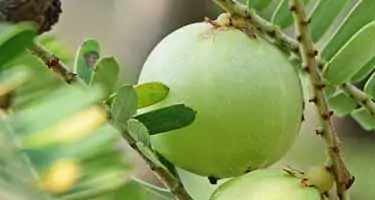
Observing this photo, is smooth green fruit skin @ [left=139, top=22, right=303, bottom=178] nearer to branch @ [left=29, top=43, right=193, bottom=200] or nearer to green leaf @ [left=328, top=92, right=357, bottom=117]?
branch @ [left=29, top=43, right=193, bottom=200]

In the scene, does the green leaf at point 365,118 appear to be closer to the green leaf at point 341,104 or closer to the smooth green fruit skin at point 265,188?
the green leaf at point 341,104

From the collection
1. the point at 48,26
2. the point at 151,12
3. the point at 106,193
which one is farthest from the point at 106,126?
the point at 151,12

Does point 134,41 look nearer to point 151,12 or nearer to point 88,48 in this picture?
point 151,12

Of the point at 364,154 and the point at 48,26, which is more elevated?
the point at 48,26

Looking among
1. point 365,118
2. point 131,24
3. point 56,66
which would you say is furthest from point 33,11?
point 131,24

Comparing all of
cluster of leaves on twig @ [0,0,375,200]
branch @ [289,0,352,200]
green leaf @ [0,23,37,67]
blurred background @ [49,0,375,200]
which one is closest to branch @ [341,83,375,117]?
cluster of leaves on twig @ [0,0,375,200]

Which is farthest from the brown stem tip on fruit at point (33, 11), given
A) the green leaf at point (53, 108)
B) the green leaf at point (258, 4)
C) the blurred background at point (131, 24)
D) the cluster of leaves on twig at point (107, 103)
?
the blurred background at point (131, 24)

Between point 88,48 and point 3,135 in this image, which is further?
point 88,48

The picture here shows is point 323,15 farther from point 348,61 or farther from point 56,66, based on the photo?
point 56,66
